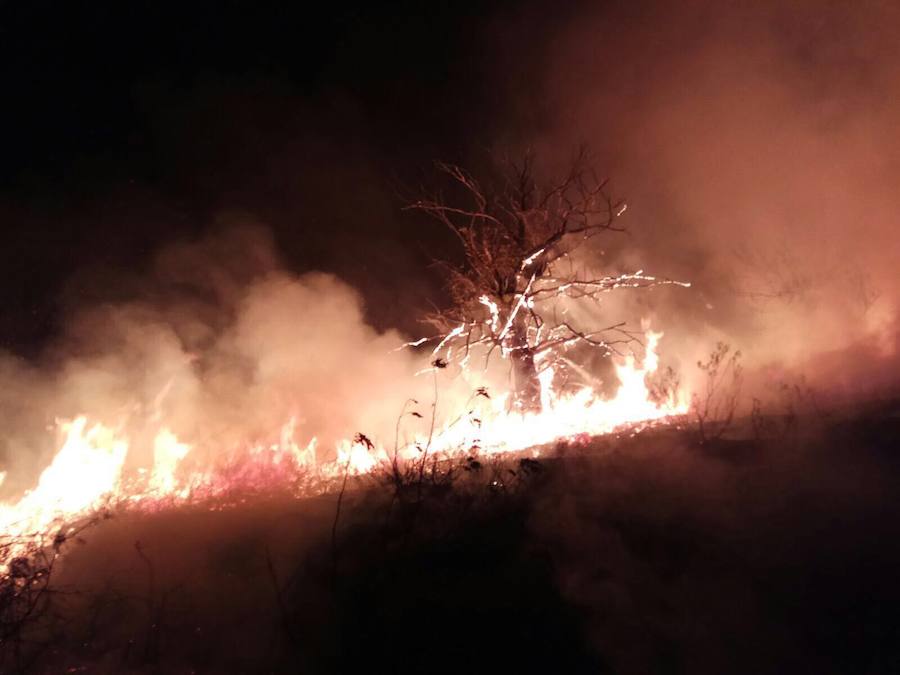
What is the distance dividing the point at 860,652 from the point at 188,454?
7.15 metres

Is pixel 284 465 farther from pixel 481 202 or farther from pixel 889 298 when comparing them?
pixel 889 298

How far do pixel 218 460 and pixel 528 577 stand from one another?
15.6 feet

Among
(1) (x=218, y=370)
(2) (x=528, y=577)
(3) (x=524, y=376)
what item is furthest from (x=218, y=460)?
(2) (x=528, y=577)

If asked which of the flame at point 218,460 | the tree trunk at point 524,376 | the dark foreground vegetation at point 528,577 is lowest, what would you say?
the dark foreground vegetation at point 528,577

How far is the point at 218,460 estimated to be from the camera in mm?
6844

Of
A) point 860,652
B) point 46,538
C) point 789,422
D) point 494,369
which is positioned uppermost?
point 494,369

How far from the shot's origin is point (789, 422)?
5730 millimetres

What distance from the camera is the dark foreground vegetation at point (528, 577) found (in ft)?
10.4

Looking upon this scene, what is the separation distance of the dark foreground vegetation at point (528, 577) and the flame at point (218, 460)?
3.04ft

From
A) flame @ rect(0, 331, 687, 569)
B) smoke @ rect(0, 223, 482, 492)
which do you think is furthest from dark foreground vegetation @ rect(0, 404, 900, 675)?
smoke @ rect(0, 223, 482, 492)

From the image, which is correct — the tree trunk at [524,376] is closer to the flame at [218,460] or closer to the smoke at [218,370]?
the flame at [218,460]

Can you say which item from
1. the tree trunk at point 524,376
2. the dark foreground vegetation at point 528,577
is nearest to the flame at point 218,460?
the tree trunk at point 524,376

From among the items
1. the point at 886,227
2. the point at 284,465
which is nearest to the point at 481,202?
the point at 284,465

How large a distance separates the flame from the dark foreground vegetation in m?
0.93
